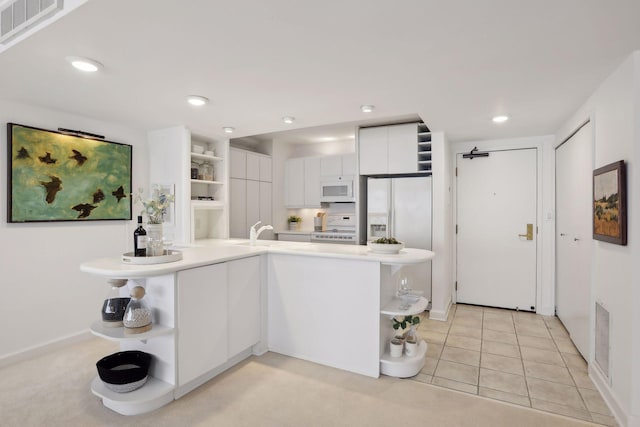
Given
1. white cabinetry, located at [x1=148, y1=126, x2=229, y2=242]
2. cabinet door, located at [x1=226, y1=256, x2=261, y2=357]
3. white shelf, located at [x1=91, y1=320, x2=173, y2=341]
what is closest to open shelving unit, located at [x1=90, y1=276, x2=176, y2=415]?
white shelf, located at [x1=91, y1=320, x2=173, y2=341]

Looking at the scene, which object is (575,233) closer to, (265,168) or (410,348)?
(410,348)

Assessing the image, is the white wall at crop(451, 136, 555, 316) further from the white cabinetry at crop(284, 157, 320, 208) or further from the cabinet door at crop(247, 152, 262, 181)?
the cabinet door at crop(247, 152, 262, 181)

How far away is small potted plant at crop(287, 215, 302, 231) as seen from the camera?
5.90m

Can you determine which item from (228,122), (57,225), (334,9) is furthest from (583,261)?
(57,225)

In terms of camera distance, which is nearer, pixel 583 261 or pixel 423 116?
pixel 583 261

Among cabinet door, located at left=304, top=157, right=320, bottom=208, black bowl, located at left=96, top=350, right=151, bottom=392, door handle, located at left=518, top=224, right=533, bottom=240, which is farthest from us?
cabinet door, located at left=304, top=157, right=320, bottom=208

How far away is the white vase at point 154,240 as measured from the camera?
2318mm

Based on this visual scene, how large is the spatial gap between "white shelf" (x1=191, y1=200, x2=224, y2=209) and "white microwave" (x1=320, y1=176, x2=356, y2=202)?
171 centimetres

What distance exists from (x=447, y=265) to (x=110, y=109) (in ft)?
13.0

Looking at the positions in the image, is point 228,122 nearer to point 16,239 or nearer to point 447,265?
point 16,239

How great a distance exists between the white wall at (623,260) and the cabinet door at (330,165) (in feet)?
10.8

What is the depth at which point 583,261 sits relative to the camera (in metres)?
2.92

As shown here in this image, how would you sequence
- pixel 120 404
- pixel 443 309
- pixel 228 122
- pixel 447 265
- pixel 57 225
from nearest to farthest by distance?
pixel 120 404 → pixel 57 225 → pixel 228 122 → pixel 443 309 → pixel 447 265

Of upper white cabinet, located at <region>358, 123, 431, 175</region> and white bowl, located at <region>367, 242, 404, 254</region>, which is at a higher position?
upper white cabinet, located at <region>358, 123, 431, 175</region>
